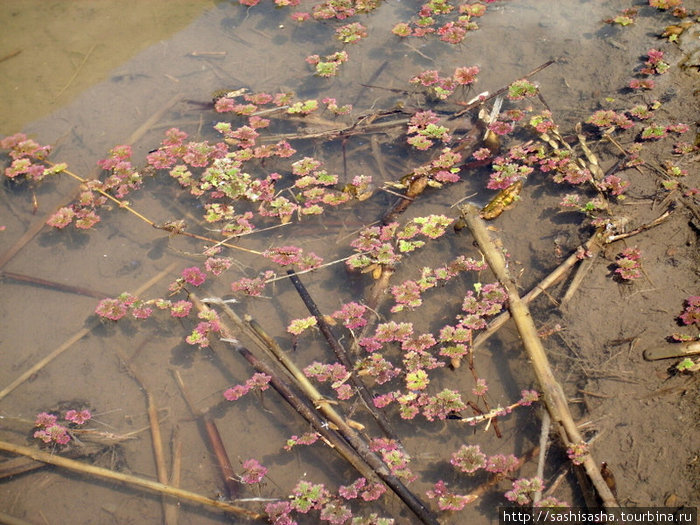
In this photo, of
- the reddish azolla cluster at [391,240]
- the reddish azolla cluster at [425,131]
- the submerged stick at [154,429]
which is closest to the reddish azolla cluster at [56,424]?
the submerged stick at [154,429]

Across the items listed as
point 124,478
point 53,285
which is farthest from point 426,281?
point 53,285

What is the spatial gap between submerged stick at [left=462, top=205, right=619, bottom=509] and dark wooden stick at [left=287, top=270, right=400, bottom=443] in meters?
1.22

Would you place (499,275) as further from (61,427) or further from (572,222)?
(61,427)

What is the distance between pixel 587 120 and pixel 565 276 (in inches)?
Answer: 92.1

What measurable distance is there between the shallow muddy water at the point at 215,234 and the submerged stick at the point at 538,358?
20 cm

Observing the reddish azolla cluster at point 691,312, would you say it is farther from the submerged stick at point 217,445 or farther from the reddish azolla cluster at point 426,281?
the submerged stick at point 217,445

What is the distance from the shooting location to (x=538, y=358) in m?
4.19

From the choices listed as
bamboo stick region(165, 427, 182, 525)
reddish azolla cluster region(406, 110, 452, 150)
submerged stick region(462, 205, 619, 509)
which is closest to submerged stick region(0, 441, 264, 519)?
bamboo stick region(165, 427, 182, 525)

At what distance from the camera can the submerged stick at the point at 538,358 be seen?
3.67m

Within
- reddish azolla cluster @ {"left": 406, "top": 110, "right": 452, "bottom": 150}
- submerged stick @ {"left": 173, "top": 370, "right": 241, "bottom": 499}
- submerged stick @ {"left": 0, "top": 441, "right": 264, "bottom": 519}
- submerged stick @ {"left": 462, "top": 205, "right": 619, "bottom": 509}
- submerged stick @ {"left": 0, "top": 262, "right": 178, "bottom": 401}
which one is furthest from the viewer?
reddish azolla cluster @ {"left": 406, "top": 110, "right": 452, "bottom": 150}

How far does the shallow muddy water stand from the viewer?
4250 mm

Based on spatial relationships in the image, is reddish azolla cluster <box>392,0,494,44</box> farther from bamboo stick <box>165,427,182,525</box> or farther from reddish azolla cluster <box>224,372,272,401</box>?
bamboo stick <box>165,427,182,525</box>

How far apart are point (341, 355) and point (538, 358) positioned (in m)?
1.62

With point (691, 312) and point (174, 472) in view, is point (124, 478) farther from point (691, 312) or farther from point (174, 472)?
point (691, 312)
